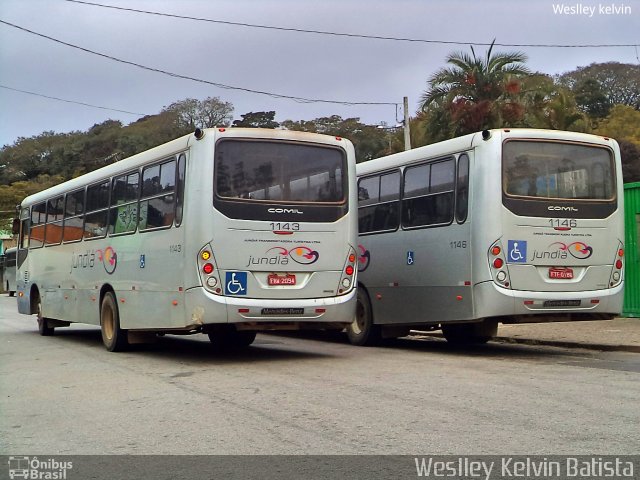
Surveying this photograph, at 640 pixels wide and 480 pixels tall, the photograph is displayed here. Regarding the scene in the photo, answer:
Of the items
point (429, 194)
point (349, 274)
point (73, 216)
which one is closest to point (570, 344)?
point (429, 194)

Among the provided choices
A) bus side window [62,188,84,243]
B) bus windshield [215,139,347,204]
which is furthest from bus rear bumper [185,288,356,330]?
bus side window [62,188,84,243]

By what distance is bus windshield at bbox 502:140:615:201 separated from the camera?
11805 millimetres

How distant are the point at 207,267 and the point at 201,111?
52765mm

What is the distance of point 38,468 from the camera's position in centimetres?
605

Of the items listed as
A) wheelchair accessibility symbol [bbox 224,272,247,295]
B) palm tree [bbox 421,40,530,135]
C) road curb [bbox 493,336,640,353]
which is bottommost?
road curb [bbox 493,336,640,353]

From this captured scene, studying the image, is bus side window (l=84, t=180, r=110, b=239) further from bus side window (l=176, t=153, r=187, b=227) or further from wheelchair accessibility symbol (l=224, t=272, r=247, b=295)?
wheelchair accessibility symbol (l=224, t=272, r=247, b=295)

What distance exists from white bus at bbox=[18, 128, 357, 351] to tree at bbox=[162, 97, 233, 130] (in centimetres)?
4558

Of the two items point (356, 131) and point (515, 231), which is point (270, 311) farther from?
point (356, 131)

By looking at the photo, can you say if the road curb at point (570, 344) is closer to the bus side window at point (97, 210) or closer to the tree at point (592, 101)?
the bus side window at point (97, 210)

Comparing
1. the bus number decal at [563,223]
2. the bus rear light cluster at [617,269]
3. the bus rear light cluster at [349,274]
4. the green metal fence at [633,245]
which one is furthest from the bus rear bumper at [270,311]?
the green metal fence at [633,245]

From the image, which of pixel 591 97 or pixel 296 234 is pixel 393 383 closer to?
pixel 296 234

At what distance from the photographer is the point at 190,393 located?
898 cm

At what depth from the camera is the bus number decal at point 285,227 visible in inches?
439

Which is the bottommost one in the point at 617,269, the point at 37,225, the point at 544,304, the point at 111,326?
the point at 111,326
